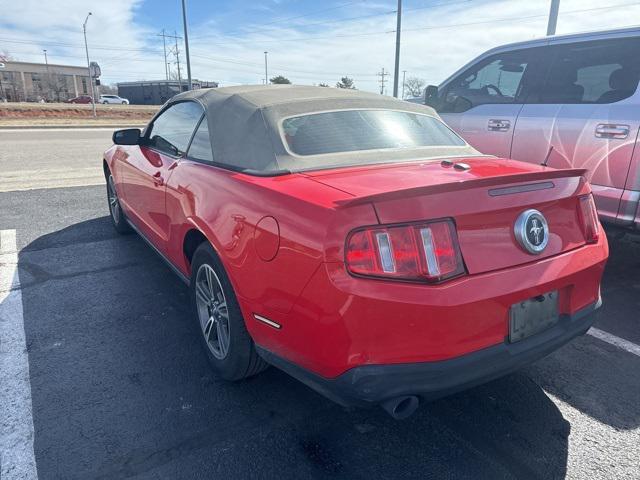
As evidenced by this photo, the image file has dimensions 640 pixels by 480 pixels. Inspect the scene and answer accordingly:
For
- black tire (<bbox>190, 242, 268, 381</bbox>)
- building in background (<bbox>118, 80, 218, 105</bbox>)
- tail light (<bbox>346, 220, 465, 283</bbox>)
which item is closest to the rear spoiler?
tail light (<bbox>346, 220, 465, 283</bbox>)

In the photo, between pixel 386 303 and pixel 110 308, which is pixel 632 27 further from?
pixel 110 308

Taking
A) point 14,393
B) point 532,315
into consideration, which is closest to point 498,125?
point 532,315

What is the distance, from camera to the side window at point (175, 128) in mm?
3424

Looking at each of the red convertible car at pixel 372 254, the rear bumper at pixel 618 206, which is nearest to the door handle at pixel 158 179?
the red convertible car at pixel 372 254

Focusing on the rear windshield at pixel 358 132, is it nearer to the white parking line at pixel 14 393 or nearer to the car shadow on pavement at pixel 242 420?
the car shadow on pavement at pixel 242 420

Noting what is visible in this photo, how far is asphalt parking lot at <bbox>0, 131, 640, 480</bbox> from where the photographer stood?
2.12m

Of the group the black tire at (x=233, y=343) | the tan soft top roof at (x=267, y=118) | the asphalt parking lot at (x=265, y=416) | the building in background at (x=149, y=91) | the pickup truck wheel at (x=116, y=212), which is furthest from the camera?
the building in background at (x=149, y=91)

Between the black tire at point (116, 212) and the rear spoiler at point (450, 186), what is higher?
the rear spoiler at point (450, 186)

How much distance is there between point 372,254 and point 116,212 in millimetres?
4475

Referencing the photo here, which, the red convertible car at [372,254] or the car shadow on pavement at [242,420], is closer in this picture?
the red convertible car at [372,254]

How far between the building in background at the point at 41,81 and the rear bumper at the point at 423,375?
322 feet

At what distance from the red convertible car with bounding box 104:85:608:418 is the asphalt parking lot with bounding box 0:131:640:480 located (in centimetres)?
31

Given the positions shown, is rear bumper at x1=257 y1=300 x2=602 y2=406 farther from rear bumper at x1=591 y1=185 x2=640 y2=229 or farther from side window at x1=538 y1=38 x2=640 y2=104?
side window at x1=538 y1=38 x2=640 y2=104

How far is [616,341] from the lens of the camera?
3.20 metres
